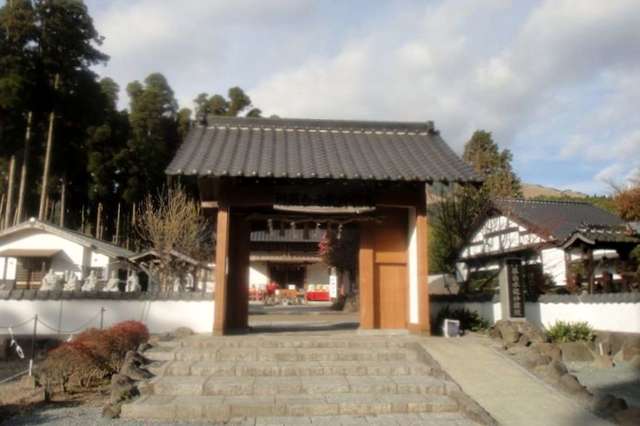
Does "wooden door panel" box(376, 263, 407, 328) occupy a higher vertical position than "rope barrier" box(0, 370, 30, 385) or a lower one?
higher

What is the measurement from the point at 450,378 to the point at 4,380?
7.44m

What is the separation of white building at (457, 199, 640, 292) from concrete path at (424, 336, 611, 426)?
581cm

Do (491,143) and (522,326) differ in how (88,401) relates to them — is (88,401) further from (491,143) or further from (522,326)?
(491,143)

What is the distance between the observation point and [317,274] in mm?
34156

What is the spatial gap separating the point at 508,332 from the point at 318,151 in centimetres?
555

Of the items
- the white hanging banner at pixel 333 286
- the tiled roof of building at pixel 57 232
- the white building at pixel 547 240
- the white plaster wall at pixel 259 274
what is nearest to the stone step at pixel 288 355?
the white building at pixel 547 240

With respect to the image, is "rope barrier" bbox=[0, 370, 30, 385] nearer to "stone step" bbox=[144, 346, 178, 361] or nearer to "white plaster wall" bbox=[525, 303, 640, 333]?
"stone step" bbox=[144, 346, 178, 361]

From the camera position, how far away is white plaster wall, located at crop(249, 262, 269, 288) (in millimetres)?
33500

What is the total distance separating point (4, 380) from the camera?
8.62 m

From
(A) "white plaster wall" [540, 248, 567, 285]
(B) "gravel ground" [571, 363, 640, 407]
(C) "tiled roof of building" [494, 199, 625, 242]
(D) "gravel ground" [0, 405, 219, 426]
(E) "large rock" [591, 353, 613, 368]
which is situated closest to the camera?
(D) "gravel ground" [0, 405, 219, 426]

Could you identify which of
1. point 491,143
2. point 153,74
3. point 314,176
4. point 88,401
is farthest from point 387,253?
point 153,74

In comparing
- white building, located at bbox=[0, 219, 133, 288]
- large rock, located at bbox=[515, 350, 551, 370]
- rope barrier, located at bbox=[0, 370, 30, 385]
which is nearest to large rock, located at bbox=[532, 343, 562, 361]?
large rock, located at bbox=[515, 350, 551, 370]

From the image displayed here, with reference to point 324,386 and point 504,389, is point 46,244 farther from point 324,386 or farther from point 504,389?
point 504,389

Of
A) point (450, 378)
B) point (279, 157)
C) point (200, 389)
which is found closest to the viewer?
point (200, 389)
